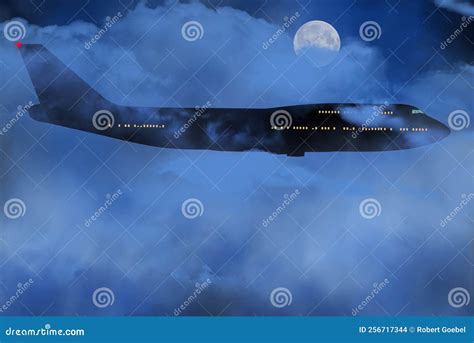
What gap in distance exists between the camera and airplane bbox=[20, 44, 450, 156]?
8633mm

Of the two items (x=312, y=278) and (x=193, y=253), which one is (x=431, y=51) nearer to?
(x=312, y=278)

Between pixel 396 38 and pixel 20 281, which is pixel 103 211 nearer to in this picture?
pixel 20 281

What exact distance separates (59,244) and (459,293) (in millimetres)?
5489

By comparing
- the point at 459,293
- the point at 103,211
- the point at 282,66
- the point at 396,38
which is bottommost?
the point at 103,211

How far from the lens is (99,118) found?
28.8 ft

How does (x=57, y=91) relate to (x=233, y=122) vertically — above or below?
below

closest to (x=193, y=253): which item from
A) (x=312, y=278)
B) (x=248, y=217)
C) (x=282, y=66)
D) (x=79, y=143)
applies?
(x=248, y=217)

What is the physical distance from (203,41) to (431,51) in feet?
10.2

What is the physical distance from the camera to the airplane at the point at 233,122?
863cm

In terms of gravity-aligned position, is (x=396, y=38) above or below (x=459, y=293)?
above

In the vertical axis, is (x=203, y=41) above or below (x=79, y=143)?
above

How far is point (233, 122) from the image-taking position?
28.9 feet

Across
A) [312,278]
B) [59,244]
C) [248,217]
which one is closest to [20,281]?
[59,244]

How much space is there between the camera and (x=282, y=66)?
8.61 meters
